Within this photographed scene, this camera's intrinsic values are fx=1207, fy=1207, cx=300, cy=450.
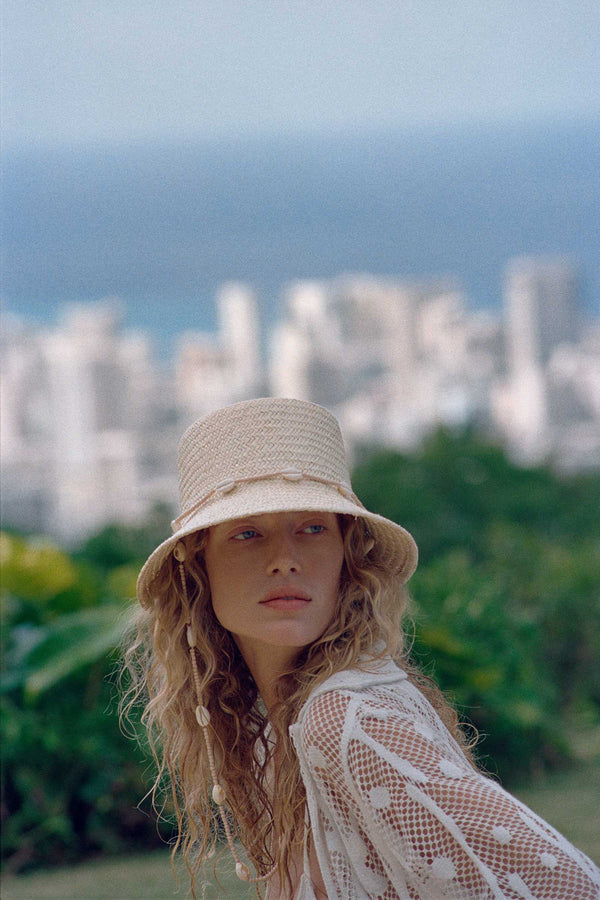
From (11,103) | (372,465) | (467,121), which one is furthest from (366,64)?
(372,465)

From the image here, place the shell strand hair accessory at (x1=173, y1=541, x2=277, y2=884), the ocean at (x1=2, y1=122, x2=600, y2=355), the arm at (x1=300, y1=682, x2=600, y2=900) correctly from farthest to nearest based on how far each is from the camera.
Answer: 1. the ocean at (x1=2, y1=122, x2=600, y2=355)
2. the shell strand hair accessory at (x1=173, y1=541, x2=277, y2=884)
3. the arm at (x1=300, y1=682, x2=600, y2=900)

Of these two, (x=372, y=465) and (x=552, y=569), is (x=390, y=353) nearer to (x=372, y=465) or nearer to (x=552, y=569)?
(x=372, y=465)

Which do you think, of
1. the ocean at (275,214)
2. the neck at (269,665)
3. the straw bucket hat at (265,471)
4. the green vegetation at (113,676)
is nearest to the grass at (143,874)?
the green vegetation at (113,676)

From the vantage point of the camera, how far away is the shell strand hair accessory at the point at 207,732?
167 centimetres

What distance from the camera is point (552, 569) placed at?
565 centimetres

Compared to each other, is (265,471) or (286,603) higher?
(265,471)

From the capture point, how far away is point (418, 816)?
4.52ft

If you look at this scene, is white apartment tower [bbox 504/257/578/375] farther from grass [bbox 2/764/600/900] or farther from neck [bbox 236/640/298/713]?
neck [bbox 236/640/298/713]

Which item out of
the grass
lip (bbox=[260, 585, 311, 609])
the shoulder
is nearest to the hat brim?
lip (bbox=[260, 585, 311, 609])

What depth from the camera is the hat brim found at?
1.56 metres

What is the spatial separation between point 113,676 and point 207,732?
7.42 ft

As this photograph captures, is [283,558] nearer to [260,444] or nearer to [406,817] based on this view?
[260,444]

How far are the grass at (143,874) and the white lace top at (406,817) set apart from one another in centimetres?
158

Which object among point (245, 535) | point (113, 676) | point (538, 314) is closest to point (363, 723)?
point (245, 535)
